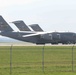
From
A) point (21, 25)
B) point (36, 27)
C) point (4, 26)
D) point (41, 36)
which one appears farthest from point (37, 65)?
point (36, 27)

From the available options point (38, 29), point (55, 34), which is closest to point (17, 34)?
point (55, 34)

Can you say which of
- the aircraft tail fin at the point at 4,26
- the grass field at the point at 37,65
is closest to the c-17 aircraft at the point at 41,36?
the aircraft tail fin at the point at 4,26

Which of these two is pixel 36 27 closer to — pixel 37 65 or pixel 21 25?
pixel 21 25

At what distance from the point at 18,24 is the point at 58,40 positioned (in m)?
16.1

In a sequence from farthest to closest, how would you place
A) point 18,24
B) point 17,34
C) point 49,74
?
point 18,24
point 17,34
point 49,74

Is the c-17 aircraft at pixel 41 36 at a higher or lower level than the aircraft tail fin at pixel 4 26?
lower

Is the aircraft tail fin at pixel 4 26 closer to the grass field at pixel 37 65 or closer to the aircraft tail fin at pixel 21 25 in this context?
the aircraft tail fin at pixel 21 25

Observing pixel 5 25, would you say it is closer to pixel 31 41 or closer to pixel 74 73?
A: pixel 31 41

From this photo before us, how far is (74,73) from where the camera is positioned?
858 inches

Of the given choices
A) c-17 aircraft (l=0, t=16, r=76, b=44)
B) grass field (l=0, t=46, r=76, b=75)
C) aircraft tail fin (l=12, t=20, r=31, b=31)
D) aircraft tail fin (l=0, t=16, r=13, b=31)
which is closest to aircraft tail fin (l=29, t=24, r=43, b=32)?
aircraft tail fin (l=12, t=20, r=31, b=31)

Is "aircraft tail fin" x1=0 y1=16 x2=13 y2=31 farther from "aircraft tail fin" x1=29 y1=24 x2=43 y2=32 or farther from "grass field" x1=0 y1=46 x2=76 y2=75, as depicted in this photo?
"grass field" x1=0 y1=46 x2=76 y2=75

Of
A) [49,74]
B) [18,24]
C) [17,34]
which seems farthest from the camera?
[18,24]

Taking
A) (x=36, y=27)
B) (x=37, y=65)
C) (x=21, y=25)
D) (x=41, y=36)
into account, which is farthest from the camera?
(x=36, y=27)

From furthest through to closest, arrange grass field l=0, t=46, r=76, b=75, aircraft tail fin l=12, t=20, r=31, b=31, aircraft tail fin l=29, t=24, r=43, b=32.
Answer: aircraft tail fin l=29, t=24, r=43, b=32
aircraft tail fin l=12, t=20, r=31, b=31
grass field l=0, t=46, r=76, b=75
